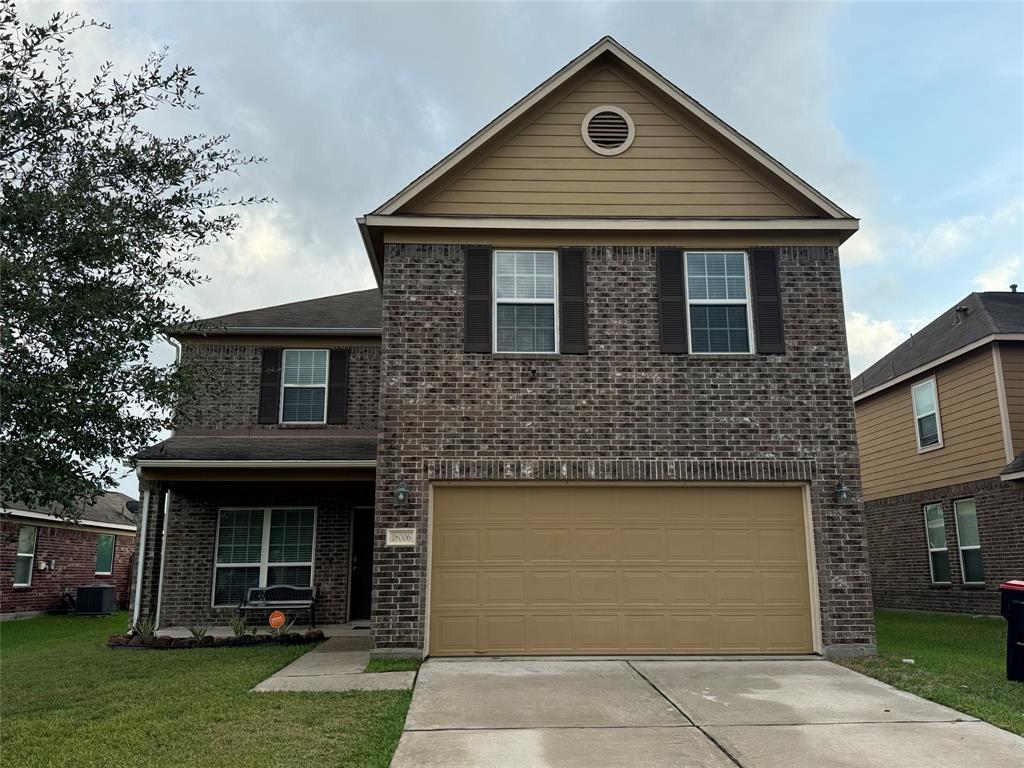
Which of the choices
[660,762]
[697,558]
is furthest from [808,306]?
[660,762]

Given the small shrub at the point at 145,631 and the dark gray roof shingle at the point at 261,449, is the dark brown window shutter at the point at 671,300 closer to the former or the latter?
the dark gray roof shingle at the point at 261,449

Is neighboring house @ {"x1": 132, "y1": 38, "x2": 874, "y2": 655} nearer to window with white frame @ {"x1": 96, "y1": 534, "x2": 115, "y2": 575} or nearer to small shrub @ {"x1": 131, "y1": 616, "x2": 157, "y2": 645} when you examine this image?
small shrub @ {"x1": 131, "y1": 616, "x2": 157, "y2": 645}

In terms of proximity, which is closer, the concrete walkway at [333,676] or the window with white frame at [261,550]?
the concrete walkway at [333,676]

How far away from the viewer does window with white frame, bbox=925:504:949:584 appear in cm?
1762

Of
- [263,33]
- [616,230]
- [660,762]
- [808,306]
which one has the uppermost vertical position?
[263,33]

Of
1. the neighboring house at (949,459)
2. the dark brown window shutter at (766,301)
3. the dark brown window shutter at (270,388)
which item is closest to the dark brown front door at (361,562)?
the dark brown window shutter at (270,388)

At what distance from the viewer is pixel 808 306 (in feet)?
36.0

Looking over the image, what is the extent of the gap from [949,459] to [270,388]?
14.0 metres

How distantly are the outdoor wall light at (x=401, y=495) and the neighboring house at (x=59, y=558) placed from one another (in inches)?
425

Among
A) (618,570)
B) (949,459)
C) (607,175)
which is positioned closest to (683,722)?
(618,570)

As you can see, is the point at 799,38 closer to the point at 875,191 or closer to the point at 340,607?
the point at 875,191

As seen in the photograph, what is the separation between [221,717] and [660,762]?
12.3ft

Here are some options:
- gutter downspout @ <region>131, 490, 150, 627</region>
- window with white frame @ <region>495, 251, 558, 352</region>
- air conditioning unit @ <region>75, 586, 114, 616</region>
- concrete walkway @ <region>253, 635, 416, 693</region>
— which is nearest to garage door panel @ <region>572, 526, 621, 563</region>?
window with white frame @ <region>495, 251, 558, 352</region>

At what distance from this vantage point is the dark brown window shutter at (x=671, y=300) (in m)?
10.8
